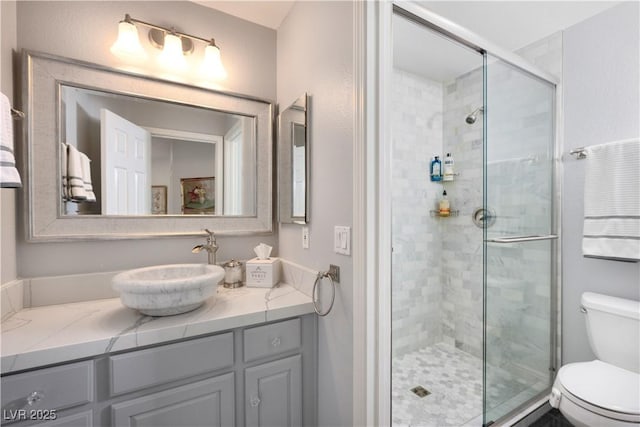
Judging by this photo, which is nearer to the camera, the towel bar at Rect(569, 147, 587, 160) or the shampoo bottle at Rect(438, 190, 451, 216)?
the towel bar at Rect(569, 147, 587, 160)

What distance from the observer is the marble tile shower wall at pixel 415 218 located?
7.49 ft

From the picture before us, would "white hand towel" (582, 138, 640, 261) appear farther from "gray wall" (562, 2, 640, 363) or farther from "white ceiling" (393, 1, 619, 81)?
"white ceiling" (393, 1, 619, 81)

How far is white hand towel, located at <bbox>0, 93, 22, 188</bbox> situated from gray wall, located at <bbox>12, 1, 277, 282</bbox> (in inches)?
15.3

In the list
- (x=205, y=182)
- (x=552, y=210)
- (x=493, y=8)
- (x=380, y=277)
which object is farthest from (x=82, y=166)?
(x=552, y=210)

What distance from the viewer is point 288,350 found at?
127 centimetres

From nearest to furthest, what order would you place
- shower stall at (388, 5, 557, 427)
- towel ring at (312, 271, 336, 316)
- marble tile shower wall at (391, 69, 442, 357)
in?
towel ring at (312, 271, 336, 316)
shower stall at (388, 5, 557, 427)
marble tile shower wall at (391, 69, 442, 357)

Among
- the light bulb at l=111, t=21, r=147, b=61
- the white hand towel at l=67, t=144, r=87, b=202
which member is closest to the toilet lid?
the white hand towel at l=67, t=144, r=87, b=202

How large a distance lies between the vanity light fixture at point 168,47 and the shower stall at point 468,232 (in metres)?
0.97

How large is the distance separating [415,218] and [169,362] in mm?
1959

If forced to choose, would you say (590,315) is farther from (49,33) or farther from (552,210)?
(49,33)

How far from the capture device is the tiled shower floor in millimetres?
1668

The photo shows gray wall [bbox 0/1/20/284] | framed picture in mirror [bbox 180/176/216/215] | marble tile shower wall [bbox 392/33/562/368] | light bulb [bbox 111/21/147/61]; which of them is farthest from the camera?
marble tile shower wall [bbox 392/33/562/368]

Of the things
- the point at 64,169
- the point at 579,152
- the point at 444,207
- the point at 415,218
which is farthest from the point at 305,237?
the point at 579,152

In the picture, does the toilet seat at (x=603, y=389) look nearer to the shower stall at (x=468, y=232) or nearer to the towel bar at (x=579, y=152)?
the shower stall at (x=468, y=232)
